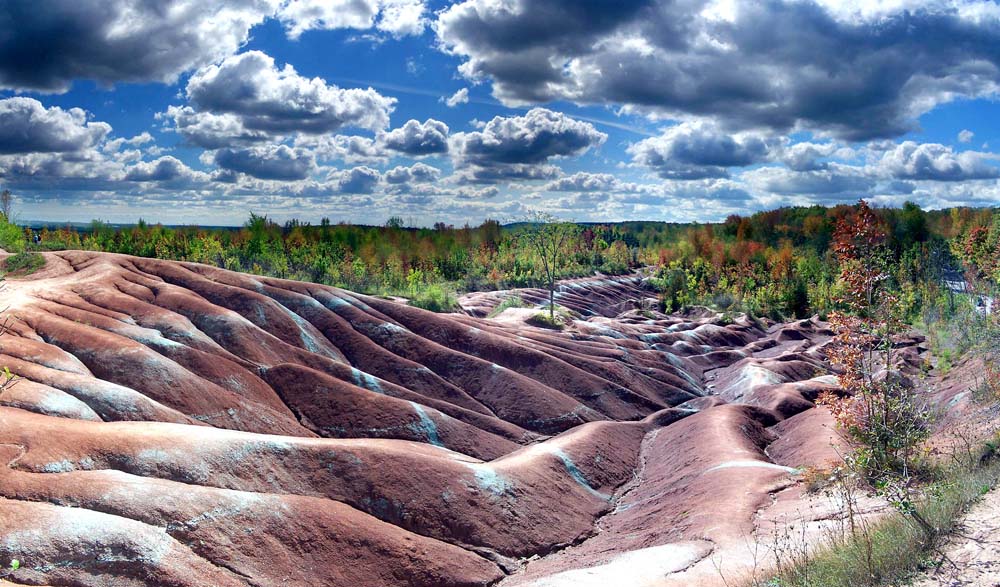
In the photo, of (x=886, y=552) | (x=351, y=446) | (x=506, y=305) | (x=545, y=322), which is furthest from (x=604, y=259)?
(x=886, y=552)

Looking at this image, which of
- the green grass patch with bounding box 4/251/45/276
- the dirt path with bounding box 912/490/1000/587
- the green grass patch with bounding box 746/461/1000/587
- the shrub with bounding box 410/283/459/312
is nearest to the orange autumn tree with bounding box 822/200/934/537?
the green grass patch with bounding box 746/461/1000/587

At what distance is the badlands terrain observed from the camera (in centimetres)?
1758

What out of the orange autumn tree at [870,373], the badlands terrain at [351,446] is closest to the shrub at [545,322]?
the badlands terrain at [351,446]

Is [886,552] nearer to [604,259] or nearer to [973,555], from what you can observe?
[973,555]

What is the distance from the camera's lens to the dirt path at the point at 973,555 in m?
11.3

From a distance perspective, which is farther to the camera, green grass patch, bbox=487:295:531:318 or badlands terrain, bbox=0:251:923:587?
green grass patch, bbox=487:295:531:318

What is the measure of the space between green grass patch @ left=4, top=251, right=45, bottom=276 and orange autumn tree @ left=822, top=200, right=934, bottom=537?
47.5m

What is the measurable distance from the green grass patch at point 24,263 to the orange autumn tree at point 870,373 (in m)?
47.5

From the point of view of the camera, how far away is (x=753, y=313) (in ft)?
319

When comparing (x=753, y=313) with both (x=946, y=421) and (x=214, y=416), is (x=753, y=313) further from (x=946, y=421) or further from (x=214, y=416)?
(x=214, y=416)

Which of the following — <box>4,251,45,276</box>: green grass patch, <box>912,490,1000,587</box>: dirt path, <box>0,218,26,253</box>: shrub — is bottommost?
<box>912,490,1000,587</box>: dirt path

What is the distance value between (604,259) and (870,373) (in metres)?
129

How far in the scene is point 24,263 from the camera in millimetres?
42719

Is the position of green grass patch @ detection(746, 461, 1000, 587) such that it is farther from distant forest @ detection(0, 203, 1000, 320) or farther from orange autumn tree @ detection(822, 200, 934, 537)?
distant forest @ detection(0, 203, 1000, 320)
